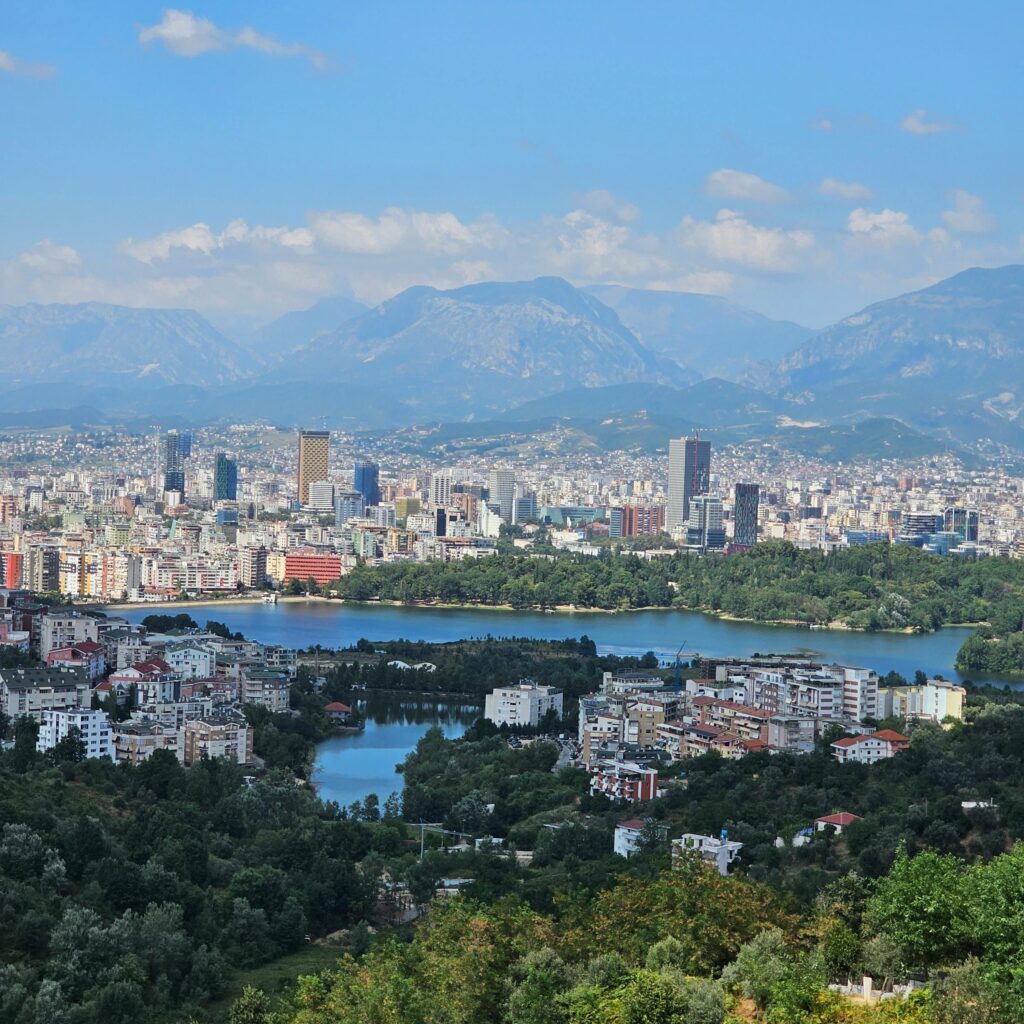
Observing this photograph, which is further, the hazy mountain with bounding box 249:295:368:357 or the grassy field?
the hazy mountain with bounding box 249:295:368:357

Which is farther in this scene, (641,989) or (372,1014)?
(372,1014)

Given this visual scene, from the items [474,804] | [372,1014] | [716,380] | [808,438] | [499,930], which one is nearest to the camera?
[372,1014]

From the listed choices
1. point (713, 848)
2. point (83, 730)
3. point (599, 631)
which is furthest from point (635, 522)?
point (713, 848)

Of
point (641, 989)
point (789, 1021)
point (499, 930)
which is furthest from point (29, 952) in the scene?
point (789, 1021)

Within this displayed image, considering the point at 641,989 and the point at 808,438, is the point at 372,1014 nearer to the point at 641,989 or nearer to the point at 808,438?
the point at 641,989

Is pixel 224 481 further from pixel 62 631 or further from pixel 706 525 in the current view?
pixel 62 631

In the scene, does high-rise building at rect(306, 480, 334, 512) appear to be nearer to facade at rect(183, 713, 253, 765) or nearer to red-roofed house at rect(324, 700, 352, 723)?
red-roofed house at rect(324, 700, 352, 723)

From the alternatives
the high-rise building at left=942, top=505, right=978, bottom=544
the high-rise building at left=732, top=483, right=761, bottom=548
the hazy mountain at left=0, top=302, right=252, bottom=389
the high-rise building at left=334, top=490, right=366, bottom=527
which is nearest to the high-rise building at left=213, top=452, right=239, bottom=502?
the high-rise building at left=334, top=490, right=366, bottom=527

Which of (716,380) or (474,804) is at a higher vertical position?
(716,380)
